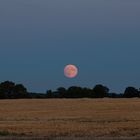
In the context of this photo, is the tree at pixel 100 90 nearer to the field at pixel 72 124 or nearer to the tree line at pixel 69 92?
the tree line at pixel 69 92

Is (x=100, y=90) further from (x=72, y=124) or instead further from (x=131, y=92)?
(x=72, y=124)

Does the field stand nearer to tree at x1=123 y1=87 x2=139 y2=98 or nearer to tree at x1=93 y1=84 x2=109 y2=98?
tree at x1=93 y1=84 x2=109 y2=98

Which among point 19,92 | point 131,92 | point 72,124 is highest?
point 19,92

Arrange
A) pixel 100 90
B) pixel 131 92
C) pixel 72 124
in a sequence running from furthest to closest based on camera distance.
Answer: pixel 131 92 → pixel 100 90 → pixel 72 124

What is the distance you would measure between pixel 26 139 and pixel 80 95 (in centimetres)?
12542

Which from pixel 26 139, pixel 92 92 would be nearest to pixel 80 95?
pixel 92 92

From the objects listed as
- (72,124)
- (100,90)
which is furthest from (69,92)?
(72,124)

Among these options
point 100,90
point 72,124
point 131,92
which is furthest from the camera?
point 131,92

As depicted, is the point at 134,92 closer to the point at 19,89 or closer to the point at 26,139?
the point at 19,89

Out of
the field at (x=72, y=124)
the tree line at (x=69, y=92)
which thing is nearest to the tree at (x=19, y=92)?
the tree line at (x=69, y=92)

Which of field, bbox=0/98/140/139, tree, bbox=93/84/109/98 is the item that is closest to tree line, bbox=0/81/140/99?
tree, bbox=93/84/109/98

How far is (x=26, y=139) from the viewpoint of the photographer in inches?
899

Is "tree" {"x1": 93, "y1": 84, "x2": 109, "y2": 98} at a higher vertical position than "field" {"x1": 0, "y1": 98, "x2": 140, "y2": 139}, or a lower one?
higher

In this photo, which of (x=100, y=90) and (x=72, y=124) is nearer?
(x=72, y=124)
